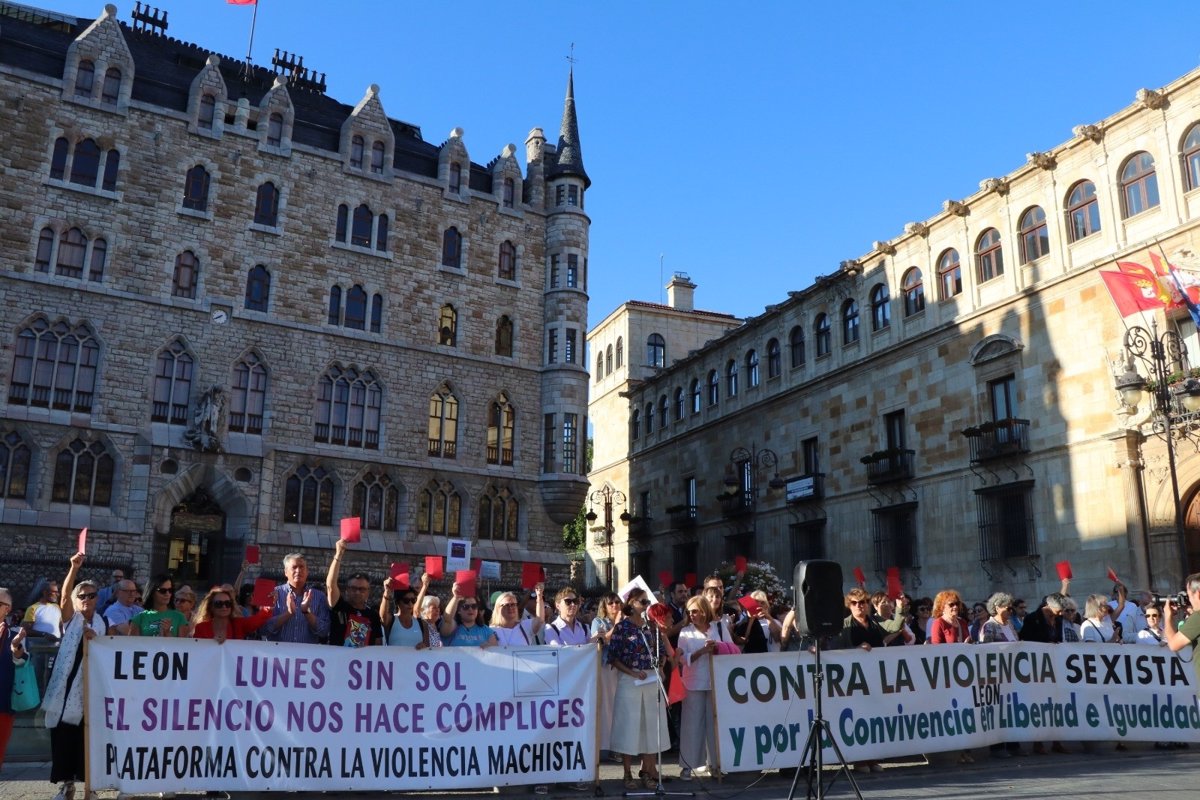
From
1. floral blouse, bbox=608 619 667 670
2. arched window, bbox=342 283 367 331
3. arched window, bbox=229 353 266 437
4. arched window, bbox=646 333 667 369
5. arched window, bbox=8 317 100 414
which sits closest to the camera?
floral blouse, bbox=608 619 667 670

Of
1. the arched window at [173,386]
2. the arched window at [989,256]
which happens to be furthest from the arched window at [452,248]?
the arched window at [989,256]

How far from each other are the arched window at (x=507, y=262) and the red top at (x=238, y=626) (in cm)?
2497

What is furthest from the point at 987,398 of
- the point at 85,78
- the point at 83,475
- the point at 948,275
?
the point at 85,78

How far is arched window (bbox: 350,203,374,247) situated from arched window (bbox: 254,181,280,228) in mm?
2392

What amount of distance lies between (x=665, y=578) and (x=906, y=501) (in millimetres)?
11509

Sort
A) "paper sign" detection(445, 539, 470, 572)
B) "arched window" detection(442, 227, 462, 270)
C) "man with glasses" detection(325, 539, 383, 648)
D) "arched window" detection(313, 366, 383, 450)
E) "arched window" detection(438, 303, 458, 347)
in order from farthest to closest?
"arched window" detection(442, 227, 462, 270) < "arched window" detection(438, 303, 458, 347) < "arched window" detection(313, 366, 383, 450) < "paper sign" detection(445, 539, 470, 572) < "man with glasses" detection(325, 539, 383, 648)

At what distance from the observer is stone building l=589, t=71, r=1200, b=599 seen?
69.2 feet

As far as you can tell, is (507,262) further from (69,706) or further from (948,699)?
(69,706)

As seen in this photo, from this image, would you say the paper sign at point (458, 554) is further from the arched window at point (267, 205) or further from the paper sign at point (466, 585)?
the paper sign at point (466, 585)

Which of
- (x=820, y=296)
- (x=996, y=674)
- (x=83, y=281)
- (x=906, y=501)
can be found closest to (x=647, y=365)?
(x=820, y=296)

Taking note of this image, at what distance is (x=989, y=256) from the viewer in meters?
26.6

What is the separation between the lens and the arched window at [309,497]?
2791 cm

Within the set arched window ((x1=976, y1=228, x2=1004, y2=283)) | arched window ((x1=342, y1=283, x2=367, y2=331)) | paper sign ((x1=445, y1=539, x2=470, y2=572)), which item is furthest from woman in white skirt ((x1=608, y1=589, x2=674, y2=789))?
arched window ((x1=342, y1=283, x2=367, y2=331))

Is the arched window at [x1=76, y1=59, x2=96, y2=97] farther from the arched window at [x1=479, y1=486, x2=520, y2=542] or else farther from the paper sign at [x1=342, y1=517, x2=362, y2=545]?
the paper sign at [x1=342, y1=517, x2=362, y2=545]
